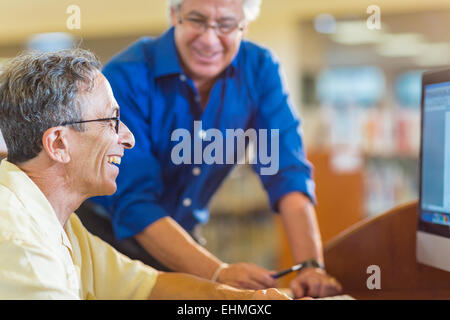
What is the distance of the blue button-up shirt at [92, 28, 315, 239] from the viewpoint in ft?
3.90

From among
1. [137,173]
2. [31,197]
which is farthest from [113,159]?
[137,173]

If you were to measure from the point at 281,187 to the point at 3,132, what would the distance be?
0.70 meters

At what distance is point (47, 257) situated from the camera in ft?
2.39

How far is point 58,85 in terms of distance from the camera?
829mm

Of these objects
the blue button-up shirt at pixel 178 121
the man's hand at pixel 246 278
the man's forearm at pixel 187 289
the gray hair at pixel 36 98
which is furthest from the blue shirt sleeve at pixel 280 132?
the gray hair at pixel 36 98

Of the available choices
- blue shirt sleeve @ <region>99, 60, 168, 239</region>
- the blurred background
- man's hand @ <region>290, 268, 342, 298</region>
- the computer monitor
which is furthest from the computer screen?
blue shirt sleeve @ <region>99, 60, 168, 239</region>

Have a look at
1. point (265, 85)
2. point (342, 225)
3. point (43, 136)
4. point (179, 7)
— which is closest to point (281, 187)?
point (265, 85)

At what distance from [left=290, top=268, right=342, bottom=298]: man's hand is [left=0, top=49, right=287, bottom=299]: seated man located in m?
0.27

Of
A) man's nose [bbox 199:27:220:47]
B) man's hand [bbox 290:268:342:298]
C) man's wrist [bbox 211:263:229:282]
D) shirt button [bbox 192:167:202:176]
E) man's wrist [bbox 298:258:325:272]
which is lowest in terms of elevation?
man's hand [bbox 290:268:342:298]

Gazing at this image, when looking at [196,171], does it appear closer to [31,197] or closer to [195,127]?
[195,127]

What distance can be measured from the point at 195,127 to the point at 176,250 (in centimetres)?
29

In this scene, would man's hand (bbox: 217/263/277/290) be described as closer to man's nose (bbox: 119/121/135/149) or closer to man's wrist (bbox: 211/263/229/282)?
man's wrist (bbox: 211/263/229/282)

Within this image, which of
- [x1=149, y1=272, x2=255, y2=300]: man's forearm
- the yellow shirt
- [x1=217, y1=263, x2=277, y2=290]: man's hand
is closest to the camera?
the yellow shirt

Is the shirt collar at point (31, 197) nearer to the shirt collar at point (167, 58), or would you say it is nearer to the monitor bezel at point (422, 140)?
the shirt collar at point (167, 58)
